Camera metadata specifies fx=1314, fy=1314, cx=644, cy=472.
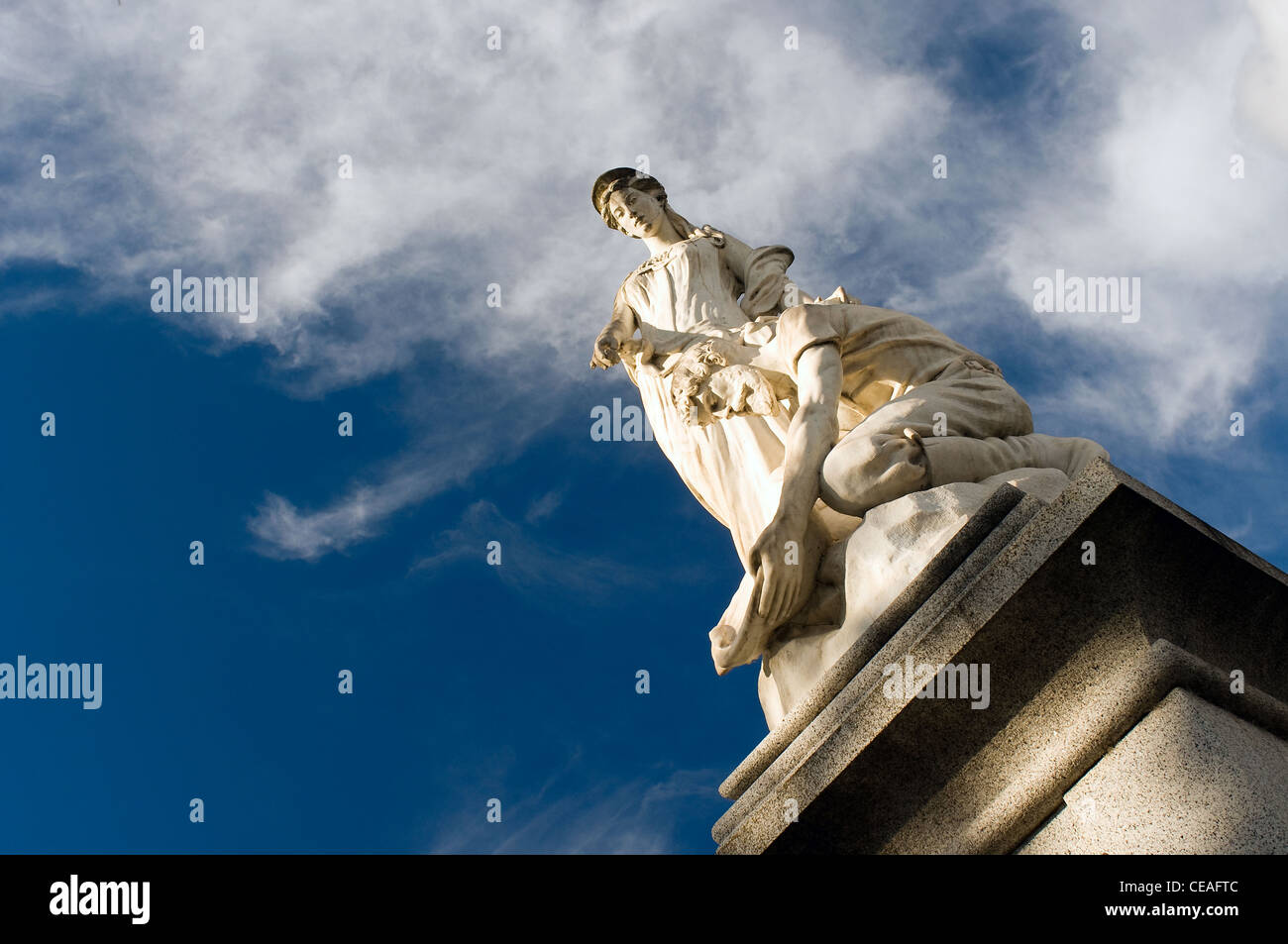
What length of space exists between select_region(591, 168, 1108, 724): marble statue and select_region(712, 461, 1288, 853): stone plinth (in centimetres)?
125

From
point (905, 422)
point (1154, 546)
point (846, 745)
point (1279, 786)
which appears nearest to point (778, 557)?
point (905, 422)

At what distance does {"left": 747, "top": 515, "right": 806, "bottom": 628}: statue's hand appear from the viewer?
6492 millimetres

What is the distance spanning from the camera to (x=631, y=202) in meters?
11.1

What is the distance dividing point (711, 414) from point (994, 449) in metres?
1.92

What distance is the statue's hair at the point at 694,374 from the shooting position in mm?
8148

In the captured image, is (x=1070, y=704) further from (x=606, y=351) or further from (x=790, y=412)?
(x=606, y=351)

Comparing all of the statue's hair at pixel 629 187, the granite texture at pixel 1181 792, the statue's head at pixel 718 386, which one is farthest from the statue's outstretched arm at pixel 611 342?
the granite texture at pixel 1181 792

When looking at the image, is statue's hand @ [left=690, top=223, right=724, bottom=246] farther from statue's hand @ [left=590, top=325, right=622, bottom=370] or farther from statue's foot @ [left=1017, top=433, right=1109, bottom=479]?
statue's foot @ [left=1017, top=433, right=1109, bottom=479]

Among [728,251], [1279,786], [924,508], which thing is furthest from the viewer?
[728,251]

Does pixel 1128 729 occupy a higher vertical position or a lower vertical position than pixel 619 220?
lower

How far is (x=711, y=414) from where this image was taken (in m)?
8.12

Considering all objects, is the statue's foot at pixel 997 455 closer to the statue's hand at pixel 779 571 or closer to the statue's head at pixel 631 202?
the statue's hand at pixel 779 571

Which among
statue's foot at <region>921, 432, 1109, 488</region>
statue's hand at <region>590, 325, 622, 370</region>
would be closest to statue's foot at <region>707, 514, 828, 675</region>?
statue's foot at <region>921, 432, 1109, 488</region>

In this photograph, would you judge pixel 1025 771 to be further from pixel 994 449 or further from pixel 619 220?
pixel 619 220
